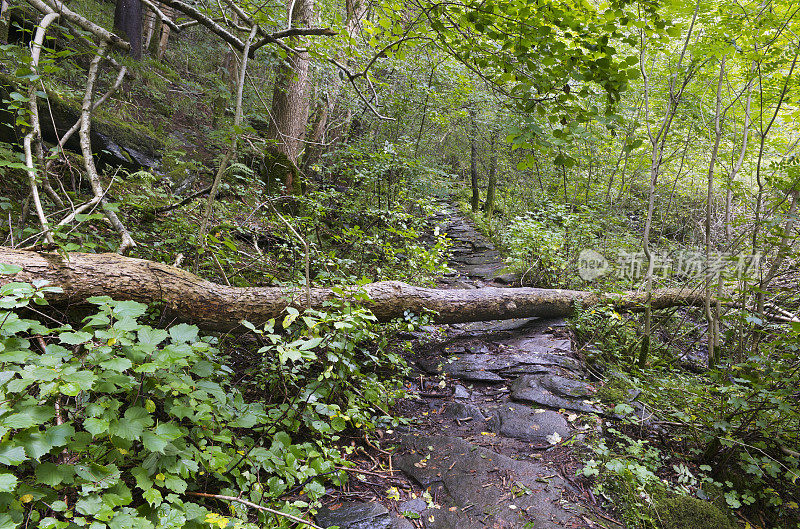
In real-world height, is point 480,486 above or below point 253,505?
below

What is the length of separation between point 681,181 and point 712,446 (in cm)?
954

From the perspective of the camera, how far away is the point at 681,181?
10.2 metres

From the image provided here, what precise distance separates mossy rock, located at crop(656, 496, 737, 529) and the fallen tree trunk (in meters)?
2.88

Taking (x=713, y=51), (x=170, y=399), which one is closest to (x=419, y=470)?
(x=170, y=399)

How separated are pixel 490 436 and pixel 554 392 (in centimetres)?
102

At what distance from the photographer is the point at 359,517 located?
247cm

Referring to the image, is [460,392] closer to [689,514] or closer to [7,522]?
[689,514]

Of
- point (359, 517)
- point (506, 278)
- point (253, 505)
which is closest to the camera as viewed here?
point (253, 505)

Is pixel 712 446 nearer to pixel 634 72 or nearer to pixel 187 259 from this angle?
pixel 634 72

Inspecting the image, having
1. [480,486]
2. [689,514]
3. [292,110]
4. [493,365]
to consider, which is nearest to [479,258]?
[493,365]

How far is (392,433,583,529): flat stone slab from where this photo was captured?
2510 millimetres

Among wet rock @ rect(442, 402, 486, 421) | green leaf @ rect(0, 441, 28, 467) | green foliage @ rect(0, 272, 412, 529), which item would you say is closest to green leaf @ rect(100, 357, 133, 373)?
green foliage @ rect(0, 272, 412, 529)

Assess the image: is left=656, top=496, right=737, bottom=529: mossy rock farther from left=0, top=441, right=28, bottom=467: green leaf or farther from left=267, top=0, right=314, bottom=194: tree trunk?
left=267, top=0, right=314, bottom=194: tree trunk

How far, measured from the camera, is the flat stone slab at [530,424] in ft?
11.2
